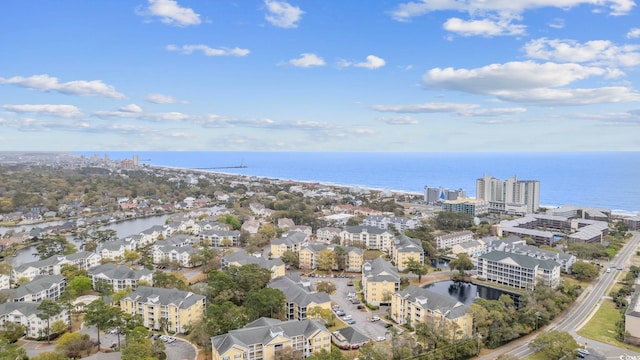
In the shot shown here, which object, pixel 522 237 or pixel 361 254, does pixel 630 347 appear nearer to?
pixel 361 254

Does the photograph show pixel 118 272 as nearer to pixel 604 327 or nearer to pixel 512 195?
pixel 604 327

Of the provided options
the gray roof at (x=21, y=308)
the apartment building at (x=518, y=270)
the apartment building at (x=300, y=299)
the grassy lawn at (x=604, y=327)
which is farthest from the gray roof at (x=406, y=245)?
the gray roof at (x=21, y=308)

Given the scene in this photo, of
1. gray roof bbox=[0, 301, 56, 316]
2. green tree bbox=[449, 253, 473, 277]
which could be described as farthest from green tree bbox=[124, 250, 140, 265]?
green tree bbox=[449, 253, 473, 277]

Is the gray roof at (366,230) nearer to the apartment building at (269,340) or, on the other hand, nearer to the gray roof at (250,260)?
the gray roof at (250,260)

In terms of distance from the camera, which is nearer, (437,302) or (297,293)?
(437,302)

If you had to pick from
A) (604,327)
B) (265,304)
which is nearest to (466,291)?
(604,327)

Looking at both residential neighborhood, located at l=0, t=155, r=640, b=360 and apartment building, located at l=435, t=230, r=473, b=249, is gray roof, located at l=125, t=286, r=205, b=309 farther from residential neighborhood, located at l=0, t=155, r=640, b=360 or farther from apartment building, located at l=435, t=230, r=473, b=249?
apartment building, located at l=435, t=230, r=473, b=249
